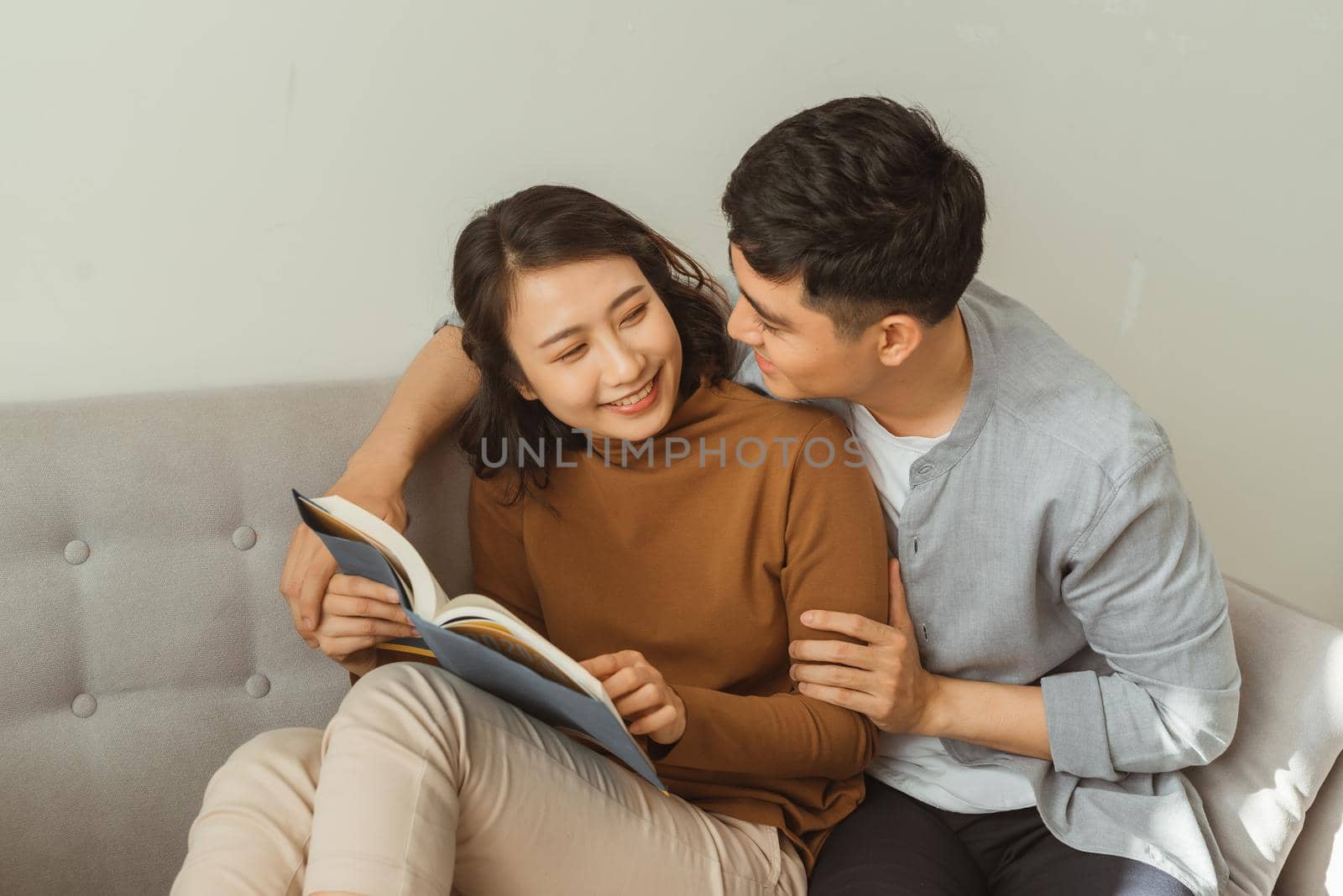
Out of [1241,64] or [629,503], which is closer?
[629,503]

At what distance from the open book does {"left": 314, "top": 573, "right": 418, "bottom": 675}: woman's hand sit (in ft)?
0.18

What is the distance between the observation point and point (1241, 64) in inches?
77.6

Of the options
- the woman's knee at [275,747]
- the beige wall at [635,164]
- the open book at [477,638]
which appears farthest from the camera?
the beige wall at [635,164]

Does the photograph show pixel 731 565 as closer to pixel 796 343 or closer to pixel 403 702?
pixel 796 343

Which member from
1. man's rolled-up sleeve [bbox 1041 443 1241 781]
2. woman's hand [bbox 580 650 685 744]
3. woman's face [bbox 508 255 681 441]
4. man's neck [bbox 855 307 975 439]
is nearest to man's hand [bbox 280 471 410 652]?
woman's face [bbox 508 255 681 441]

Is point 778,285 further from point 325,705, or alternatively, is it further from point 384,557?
point 325,705

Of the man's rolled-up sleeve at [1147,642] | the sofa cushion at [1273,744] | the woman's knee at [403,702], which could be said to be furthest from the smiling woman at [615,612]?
the sofa cushion at [1273,744]

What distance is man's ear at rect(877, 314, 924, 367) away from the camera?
130cm

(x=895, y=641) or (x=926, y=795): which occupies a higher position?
(x=895, y=641)

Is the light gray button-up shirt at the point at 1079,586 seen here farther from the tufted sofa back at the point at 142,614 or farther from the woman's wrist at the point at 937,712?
the tufted sofa back at the point at 142,614

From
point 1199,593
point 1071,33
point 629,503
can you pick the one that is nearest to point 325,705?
point 629,503

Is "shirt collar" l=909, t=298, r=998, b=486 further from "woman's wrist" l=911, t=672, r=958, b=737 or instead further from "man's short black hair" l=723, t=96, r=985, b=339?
"woman's wrist" l=911, t=672, r=958, b=737

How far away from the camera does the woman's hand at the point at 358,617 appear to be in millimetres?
1336

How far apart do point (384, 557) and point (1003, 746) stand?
2.49 ft
